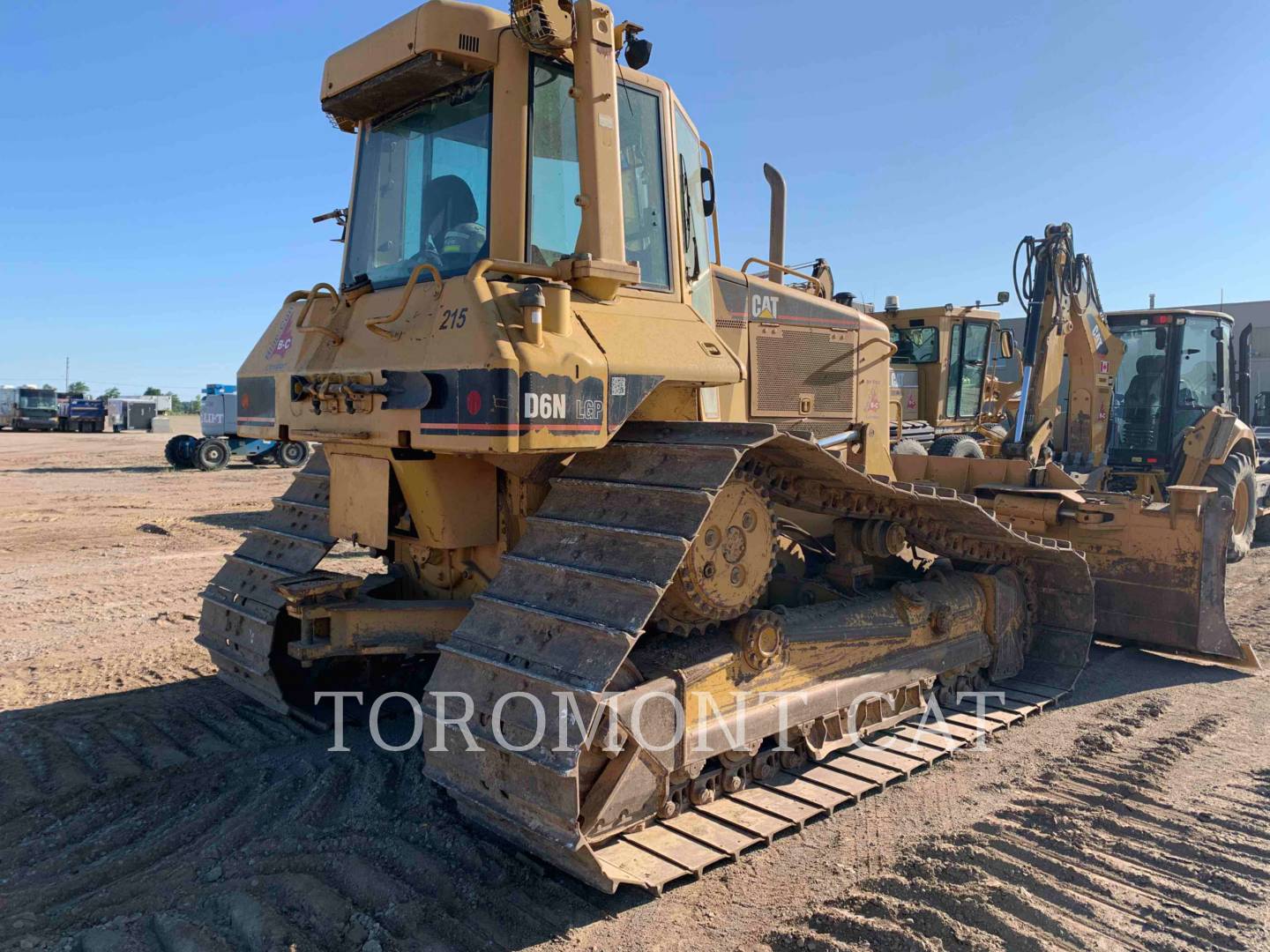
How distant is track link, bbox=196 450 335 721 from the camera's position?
4.94 m

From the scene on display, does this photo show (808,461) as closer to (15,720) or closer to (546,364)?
(546,364)

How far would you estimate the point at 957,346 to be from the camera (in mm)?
12477

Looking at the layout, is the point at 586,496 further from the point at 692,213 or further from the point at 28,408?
the point at 28,408

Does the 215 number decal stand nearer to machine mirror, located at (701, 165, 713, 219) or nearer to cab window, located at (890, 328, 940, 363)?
machine mirror, located at (701, 165, 713, 219)

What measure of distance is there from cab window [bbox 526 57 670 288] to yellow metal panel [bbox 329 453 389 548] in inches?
53.4

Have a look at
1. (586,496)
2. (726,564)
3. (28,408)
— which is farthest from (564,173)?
(28,408)

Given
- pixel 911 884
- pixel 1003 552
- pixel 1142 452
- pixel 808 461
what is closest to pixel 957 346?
pixel 1142 452

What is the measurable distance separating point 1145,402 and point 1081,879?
378 inches

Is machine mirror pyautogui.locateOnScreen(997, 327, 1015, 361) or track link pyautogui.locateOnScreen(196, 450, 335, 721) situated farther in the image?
machine mirror pyautogui.locateOnScreen(997, 327, 1015, 361)

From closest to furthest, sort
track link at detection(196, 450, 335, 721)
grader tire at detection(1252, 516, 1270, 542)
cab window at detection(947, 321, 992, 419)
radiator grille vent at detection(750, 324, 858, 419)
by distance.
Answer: track link at detection(196, 450, 335, 721) < radiator grille vent at detection(750, 324, 858, 419) < cab window at detection(947, 321, 992, 419) < grader tire at detection(1252, 516, 1270, 542)

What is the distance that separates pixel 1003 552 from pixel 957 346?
23.5 feet

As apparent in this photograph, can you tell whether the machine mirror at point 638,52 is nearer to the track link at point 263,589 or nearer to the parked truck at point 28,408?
the track link at point 263,589

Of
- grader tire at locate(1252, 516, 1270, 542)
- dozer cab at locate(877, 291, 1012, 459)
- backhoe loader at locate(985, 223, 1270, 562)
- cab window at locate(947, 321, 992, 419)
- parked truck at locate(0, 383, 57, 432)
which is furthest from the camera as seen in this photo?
parked truck at locate(0, 383, 57, 432)

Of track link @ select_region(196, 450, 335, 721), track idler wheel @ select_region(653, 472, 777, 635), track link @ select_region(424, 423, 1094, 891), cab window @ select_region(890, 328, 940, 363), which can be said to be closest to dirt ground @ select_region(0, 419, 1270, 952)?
track link @ select_region(424, 423, 1094, 891)
